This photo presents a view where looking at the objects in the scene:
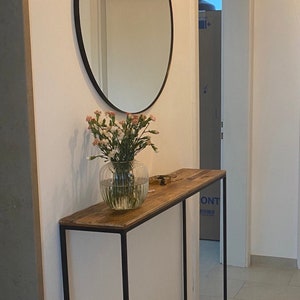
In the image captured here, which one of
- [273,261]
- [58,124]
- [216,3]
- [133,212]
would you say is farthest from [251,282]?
[216,3]

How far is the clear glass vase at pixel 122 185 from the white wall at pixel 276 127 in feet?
6.80

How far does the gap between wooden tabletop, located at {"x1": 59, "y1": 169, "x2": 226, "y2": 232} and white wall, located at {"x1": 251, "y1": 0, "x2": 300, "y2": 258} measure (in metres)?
1.53

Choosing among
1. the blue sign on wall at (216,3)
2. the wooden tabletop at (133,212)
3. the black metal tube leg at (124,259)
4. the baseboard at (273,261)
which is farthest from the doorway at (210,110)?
the black metal tube leg at (124,259)

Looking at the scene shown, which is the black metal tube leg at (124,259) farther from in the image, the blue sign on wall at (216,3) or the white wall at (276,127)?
the blue sign on wall at (216,3)

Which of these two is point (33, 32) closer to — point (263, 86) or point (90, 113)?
point (90, 113)

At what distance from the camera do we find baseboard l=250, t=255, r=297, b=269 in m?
3.60

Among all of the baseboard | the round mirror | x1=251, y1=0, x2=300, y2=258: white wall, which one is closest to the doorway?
the baseboard

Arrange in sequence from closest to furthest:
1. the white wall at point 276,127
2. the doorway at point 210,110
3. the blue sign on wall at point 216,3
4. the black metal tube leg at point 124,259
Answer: the black metal tube leg at point 124,259 → the white wall at point 276,127 → the doorway at point 210,110 → the blue sign on wall at point 216,3

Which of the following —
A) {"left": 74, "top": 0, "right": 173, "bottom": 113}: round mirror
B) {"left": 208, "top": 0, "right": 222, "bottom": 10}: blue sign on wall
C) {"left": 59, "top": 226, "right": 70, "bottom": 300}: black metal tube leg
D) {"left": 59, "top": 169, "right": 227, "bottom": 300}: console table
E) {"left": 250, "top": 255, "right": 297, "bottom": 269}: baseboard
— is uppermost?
{"left": 208, "top": 0, "right": 222, "bottom": 10}: blue sign on wall

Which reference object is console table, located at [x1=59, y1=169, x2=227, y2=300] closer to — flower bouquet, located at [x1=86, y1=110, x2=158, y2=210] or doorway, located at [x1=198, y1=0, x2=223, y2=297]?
flower bouquet, located at [x1=86, y1=110, x2=158, y2=210]

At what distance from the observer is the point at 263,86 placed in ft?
11.6

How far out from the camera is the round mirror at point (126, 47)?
1.71 metres

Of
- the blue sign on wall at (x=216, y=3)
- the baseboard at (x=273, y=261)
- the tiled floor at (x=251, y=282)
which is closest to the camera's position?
the tiled floor at (x=251, y=282)

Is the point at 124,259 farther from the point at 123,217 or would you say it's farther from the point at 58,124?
the point at 58,124
